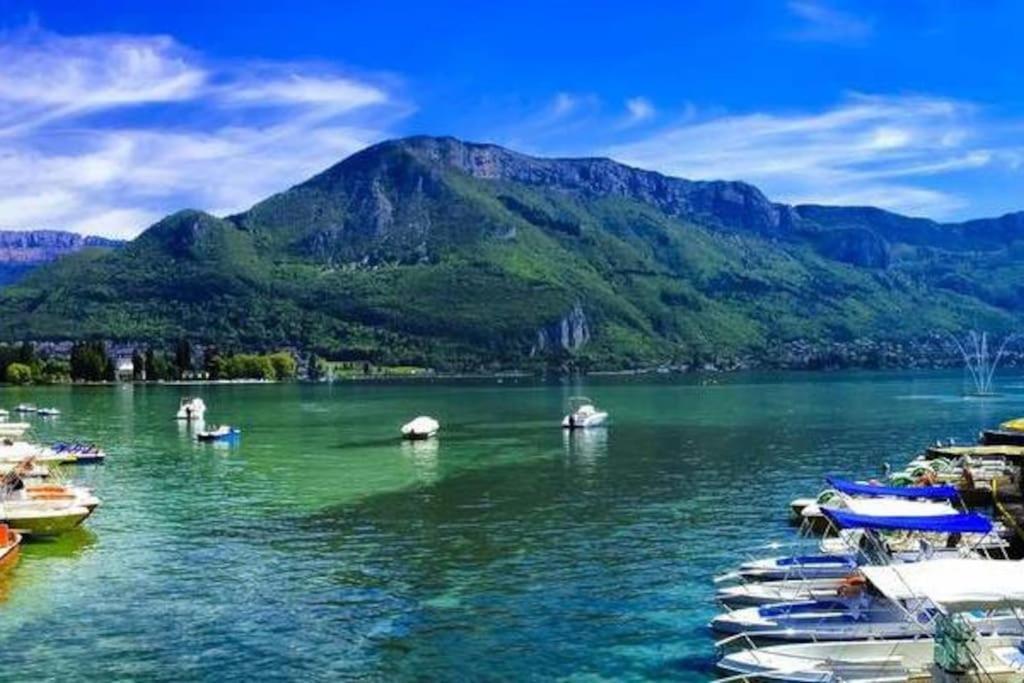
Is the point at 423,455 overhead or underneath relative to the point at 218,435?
underneath

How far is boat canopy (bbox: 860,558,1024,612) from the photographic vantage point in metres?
30.8

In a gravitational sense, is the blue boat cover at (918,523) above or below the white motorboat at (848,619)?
above

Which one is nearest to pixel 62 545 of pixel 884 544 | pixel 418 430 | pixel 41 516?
pixel 41 516

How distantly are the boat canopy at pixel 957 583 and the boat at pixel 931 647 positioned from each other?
3 cm

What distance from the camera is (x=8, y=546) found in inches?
2158

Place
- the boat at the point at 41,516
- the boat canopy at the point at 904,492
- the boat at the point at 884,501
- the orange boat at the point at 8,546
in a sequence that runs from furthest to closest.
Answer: the boat at the point at 41,516 → the boat canopy at the point at 904,492 → the orange boat at the point at 8,546 → the boat at the point at 884,501

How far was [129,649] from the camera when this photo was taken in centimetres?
4134

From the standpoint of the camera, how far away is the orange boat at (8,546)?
53916mm

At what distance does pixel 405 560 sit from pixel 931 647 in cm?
3000

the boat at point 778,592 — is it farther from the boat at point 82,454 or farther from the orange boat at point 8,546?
the boat at point 82,454

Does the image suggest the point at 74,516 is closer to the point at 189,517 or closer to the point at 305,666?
the point at 189,517

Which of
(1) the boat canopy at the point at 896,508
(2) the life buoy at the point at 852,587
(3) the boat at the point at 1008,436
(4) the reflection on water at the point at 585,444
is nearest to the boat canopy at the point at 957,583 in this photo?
(2) the life buoy at the point at 852,587

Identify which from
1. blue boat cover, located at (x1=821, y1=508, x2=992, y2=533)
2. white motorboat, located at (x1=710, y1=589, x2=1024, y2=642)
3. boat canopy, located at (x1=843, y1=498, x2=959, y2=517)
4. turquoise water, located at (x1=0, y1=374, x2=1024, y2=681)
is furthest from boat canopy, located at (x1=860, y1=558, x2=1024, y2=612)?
boat canopy, located at (x1=843, y1=498, x2=959, y2=517)

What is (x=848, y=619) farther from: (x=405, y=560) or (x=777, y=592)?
(x=405, y=560)
